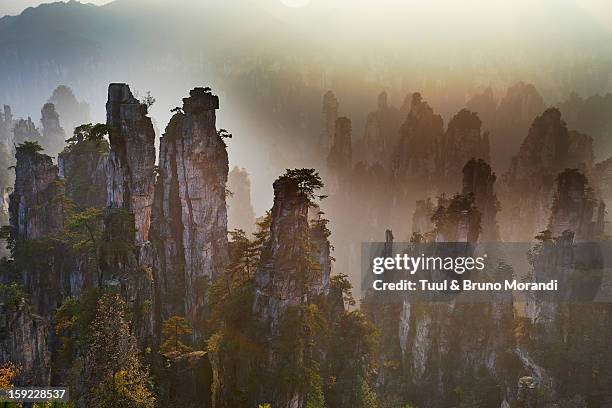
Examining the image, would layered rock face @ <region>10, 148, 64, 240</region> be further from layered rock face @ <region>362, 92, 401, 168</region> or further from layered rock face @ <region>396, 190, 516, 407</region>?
layered rock face @ <region>362, 92, 401, 168</region>

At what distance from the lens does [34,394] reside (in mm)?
25484

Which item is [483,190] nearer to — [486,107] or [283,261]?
[283,261]

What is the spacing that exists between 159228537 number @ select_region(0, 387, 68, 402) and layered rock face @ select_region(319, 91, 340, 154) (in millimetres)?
69120

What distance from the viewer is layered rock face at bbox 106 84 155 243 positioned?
1375 inches

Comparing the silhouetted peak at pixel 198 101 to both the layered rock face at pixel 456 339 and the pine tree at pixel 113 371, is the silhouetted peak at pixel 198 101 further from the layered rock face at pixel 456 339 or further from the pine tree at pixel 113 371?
the layered rock face at pixel 456 339

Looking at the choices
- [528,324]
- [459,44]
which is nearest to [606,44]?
[459,44]

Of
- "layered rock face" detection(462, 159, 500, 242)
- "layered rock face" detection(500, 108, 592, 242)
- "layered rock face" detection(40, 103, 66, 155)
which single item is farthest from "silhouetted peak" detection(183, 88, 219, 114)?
"layered rock face" detection(40, 103, 66, 155)

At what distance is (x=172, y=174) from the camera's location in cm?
3925

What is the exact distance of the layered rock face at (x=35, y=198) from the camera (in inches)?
1772

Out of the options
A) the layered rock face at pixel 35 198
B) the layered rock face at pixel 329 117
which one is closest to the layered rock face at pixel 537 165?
the layered rock face at pixel 329 117

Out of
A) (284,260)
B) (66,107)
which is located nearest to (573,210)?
(284,260)

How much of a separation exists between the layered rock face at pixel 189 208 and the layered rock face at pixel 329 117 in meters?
50.7

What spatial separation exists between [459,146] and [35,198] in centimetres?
5739

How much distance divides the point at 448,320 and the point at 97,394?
28.6 meters
